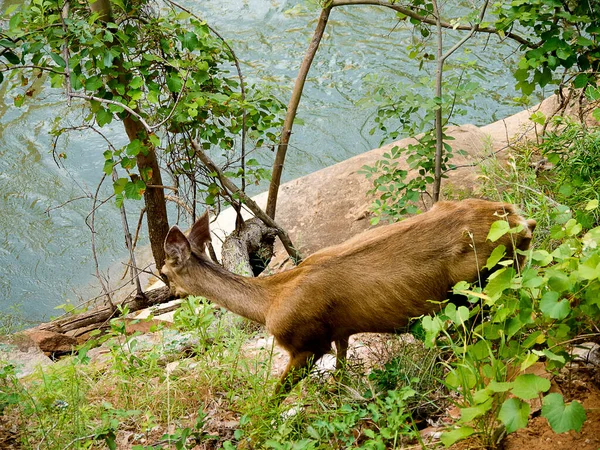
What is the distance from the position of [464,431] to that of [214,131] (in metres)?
4.48

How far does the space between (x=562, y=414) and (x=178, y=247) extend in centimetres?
303

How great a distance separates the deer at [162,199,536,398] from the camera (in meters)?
4.86

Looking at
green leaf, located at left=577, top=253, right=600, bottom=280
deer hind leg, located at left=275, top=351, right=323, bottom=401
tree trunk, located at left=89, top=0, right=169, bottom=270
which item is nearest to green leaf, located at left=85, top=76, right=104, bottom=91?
tree trunk, located at left=89, top=0, right=169, bottom=270

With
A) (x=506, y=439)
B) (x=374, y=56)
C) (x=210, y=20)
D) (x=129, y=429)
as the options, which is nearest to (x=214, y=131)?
(x=129, y=429)

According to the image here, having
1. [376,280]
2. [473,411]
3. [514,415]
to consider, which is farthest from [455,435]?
[376,280]

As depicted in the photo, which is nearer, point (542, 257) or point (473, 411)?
point (473, 411)

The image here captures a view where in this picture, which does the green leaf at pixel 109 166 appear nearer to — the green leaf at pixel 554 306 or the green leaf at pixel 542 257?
the green leaf at pixel 542 257

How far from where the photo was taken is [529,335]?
359cm

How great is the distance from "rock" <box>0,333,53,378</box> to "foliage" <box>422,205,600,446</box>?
13.5ft

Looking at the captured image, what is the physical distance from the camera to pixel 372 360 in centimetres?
509

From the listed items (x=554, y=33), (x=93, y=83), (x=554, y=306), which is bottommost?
(x=554, y=306)

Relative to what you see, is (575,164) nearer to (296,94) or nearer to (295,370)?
(296,94)

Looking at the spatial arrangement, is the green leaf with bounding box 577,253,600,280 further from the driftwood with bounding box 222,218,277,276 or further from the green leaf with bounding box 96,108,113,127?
the driftwood with bounding box 222,218,277,276

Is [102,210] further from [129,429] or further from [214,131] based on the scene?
[129,429]
